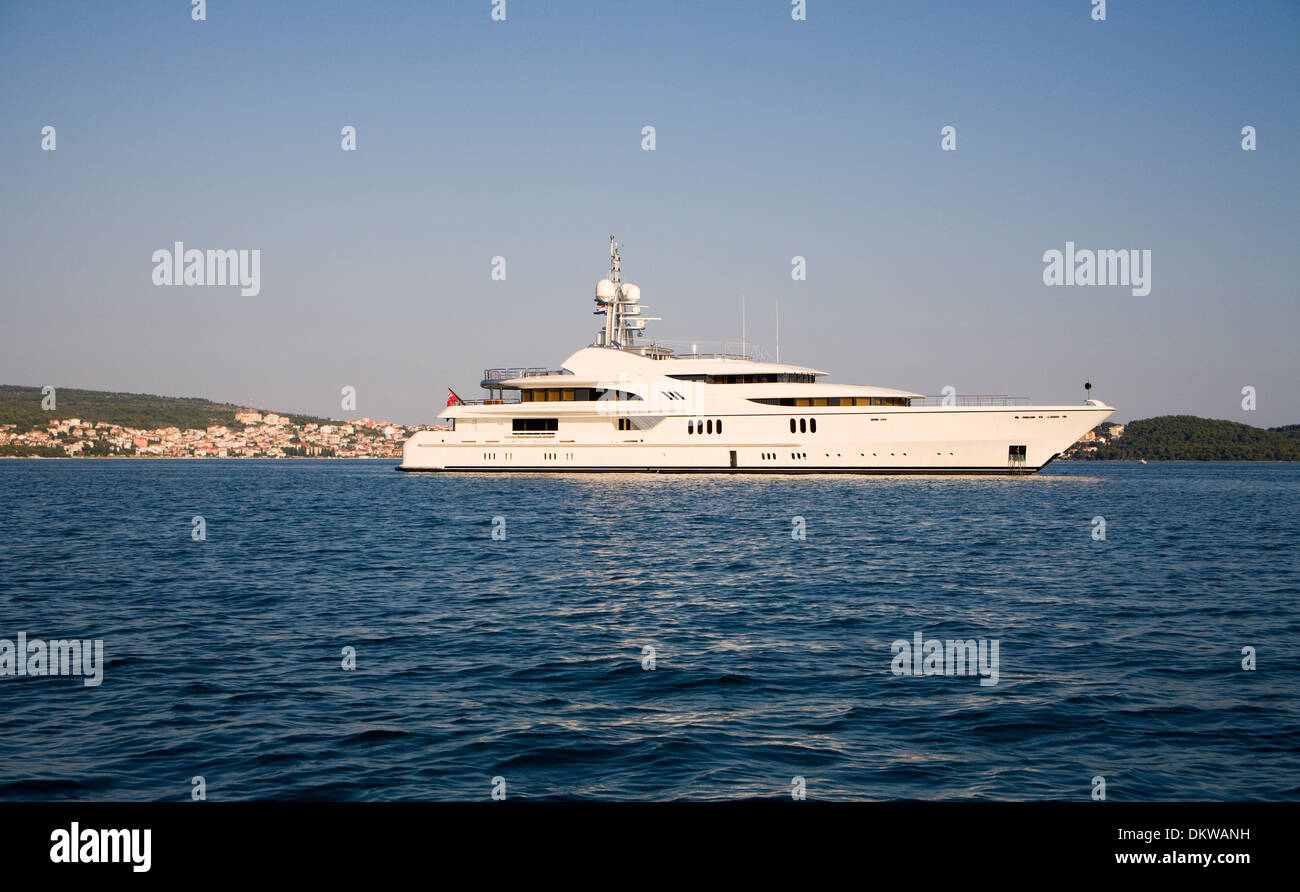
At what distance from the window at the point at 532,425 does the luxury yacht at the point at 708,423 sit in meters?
0.10

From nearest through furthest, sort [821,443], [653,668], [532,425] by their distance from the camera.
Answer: [653,668] → [821,443] → [532,425]

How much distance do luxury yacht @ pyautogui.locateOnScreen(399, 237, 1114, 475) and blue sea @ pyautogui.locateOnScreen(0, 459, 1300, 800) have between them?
27854 mm

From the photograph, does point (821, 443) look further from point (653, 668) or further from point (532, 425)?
point (653, 668)

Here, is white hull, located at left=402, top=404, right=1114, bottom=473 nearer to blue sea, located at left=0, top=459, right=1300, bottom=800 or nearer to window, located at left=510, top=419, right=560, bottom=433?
window, located at left=510, top=419, right=560, bottom=433

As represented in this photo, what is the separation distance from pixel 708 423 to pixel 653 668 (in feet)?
162

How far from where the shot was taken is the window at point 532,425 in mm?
65500

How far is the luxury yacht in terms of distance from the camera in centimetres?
5678

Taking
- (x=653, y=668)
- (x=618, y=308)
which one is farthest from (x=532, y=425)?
(x=653, y=668)

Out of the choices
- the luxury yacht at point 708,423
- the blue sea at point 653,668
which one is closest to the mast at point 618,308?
the luxury yacht at point 708,423

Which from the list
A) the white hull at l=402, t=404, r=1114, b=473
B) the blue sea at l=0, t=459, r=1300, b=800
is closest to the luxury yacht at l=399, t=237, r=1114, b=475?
the white hull at l=402, t=404, r=1114, b=473

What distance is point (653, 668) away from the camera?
40.7ft

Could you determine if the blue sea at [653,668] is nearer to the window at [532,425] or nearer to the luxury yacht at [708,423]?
the luxury yacht at [708,423]
